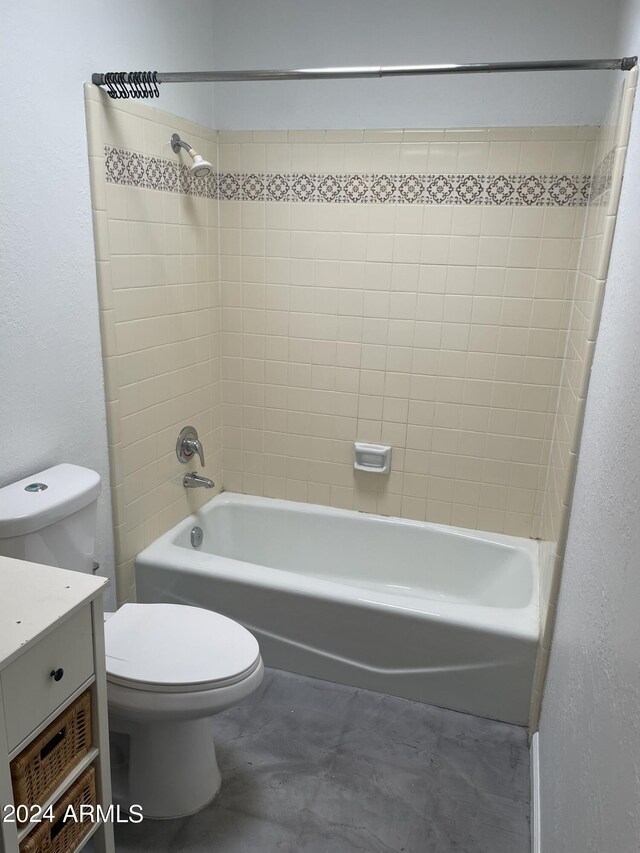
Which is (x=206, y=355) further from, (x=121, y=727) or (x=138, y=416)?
(x=121, y=727)

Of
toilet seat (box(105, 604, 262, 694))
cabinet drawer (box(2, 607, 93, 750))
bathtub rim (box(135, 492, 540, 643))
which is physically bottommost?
bathtub rim (box(135, 492, 540, 643))

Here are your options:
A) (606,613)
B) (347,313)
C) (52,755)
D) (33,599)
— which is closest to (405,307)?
(347,313)

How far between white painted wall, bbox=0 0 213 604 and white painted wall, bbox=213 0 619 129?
1.57 feet

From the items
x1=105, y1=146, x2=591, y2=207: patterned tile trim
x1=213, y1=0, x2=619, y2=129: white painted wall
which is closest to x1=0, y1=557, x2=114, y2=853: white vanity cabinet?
x1=105, y1=146, x2=591, y2=207: patterned tile trim

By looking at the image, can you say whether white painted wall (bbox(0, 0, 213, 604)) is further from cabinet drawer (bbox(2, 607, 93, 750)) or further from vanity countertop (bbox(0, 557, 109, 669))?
cabinet drawer (bbox(2, 607, 93, 750))

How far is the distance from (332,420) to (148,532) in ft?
2.97

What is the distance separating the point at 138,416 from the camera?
87.5 inches

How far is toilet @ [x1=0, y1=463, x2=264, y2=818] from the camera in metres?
1.56

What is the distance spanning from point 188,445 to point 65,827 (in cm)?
150

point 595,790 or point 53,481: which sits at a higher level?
point 53,481

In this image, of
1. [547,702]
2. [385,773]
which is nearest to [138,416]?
[385,773]

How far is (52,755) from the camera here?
3.95 feet

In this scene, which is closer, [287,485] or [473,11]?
[473,11]

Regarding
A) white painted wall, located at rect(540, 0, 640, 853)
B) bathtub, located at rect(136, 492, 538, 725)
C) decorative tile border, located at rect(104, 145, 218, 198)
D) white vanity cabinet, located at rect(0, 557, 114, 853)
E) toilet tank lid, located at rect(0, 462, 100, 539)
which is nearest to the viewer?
white painted wall, located at rect(540, 0, 640, 853)
